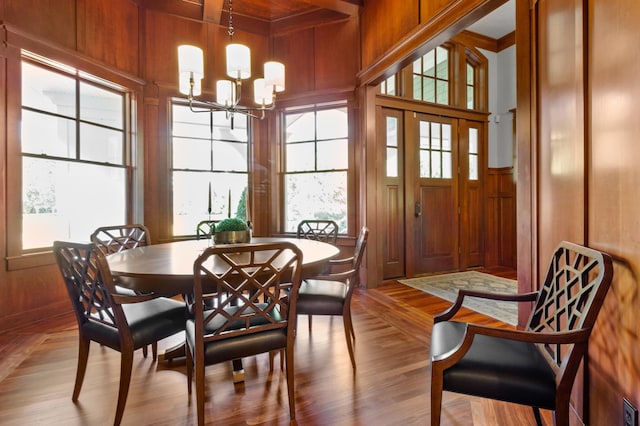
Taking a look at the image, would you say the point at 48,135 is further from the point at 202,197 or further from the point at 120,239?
the point at 202,197

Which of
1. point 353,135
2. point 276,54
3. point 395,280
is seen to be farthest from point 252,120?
point 395,280

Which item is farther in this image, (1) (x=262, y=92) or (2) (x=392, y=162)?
(2) (x=392, y=162)

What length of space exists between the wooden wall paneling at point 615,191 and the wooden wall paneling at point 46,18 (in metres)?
4.00

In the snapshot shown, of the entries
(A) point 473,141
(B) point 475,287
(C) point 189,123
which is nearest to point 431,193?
(A) point 473,141

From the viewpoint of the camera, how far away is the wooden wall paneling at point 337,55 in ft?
12.9

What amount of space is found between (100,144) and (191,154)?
3.09ft

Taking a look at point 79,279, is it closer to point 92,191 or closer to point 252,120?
point 92,191

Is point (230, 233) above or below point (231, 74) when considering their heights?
below

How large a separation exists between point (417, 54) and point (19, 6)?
3.47 m

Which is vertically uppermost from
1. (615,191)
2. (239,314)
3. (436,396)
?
(615,191)

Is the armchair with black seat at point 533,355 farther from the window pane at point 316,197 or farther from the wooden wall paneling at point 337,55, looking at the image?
the wooden wall paneling at point 337,55

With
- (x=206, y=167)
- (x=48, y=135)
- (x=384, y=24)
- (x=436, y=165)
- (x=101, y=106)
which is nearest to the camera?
(x=48, y=135)

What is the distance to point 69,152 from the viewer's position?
315 cm

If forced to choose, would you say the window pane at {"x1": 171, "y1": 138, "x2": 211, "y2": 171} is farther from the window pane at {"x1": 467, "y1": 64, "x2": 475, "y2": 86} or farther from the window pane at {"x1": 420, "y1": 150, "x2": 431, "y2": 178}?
the window pane at {"x1": 467, "y1": 64, "x2": 475, "y2": 86}
